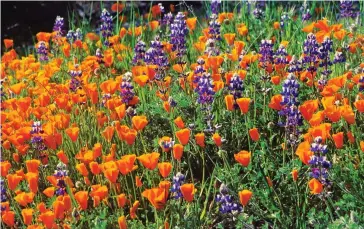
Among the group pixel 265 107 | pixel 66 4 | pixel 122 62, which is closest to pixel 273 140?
pixel 265 107

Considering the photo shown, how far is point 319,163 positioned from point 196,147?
78 cm

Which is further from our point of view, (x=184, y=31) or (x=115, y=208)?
(x=184, y=31)

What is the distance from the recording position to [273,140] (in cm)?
353

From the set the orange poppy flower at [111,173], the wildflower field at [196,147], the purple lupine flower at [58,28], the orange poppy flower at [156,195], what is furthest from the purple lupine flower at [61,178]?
the purple lupine flower at [58,28]

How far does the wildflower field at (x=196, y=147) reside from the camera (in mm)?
2840

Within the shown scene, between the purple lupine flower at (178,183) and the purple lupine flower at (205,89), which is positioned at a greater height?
the purple lupine flower at (205,89)

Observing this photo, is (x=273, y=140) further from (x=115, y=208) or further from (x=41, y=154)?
(x=41, y=154)

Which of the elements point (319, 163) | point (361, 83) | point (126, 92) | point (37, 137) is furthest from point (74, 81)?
point (319, 163)

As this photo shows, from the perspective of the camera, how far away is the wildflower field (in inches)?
112

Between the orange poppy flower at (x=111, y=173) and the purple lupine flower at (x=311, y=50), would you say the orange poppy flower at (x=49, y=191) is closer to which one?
the orange poppy flower at (x=111, y=173)

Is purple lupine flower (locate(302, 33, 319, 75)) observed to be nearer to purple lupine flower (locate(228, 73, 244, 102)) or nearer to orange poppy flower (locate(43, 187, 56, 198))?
purple lupine flower (locate(228, 73, 244, 102))

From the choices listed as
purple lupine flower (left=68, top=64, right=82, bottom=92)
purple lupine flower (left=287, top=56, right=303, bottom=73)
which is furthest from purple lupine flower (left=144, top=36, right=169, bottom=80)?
purple lupine flower (left=287, top=56, right=303, bottom=73)

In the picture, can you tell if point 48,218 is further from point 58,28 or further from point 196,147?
point 58,28

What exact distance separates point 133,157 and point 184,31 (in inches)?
63.9
